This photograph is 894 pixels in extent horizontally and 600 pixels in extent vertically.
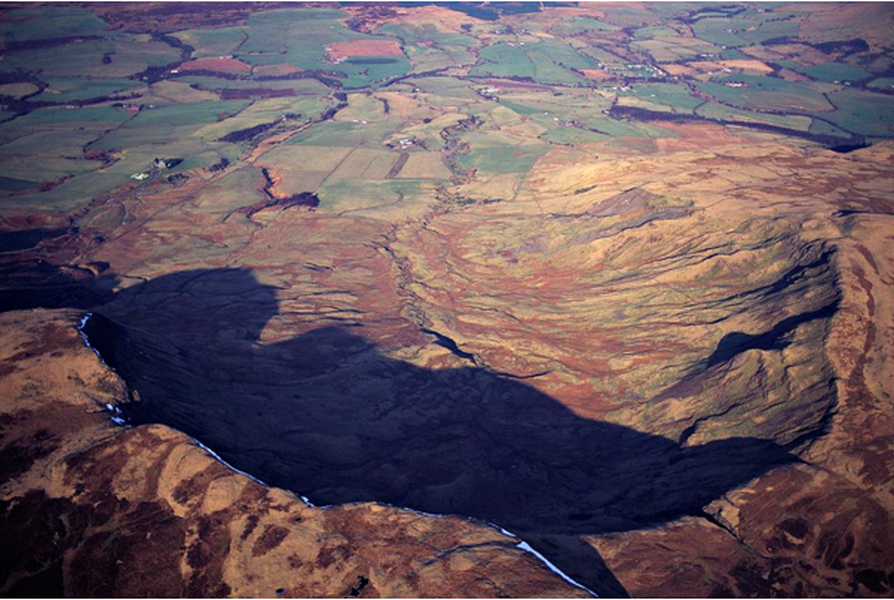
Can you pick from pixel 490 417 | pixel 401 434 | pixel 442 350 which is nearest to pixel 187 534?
pixel 401 434

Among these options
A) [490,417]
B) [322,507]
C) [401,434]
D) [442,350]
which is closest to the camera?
[322,507]

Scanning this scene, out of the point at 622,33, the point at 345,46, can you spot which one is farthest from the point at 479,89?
the point at 622,33

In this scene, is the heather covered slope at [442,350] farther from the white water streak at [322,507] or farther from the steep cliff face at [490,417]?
the white water streak at [322,507]

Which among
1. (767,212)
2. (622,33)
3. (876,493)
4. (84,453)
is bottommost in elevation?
(84,453)

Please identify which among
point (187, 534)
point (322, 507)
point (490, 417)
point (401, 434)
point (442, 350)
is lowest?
point (401, 434)

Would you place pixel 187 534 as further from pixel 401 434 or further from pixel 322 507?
pixel 401 434

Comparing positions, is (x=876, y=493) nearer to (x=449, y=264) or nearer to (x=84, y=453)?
(x=84, y=453)
